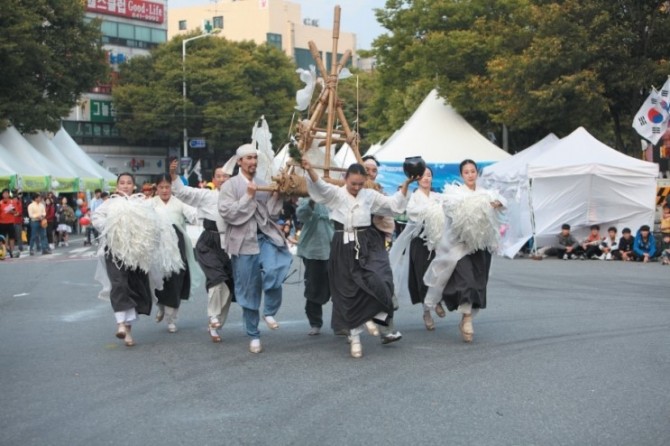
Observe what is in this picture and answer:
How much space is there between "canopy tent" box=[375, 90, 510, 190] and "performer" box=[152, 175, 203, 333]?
19552 mm

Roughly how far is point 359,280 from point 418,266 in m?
1.86

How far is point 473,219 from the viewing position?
970cm

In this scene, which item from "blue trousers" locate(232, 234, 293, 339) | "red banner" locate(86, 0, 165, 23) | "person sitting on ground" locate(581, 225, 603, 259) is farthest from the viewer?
"red banner" locate(86, 0, 165, 23)

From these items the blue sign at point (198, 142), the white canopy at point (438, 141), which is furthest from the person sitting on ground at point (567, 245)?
the blue sign at point (198, 142)

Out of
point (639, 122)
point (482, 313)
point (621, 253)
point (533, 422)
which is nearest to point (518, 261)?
point (621, 253)

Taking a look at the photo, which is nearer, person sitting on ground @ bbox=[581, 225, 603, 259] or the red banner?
person sitting on ground @ bbox=[581, 225, 603, 259]

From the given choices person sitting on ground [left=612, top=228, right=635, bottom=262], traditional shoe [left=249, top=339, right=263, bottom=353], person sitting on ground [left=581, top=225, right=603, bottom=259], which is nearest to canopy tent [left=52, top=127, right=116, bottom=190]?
person sitting on ground [left=581, top=225, right=603, bottom=259]

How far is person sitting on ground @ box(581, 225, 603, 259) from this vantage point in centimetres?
2333

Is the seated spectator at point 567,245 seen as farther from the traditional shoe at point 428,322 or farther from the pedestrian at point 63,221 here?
the pedestrian at point 63,221

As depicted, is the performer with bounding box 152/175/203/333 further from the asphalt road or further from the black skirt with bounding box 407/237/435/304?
the black skirt with bounding box 407/237/435/304

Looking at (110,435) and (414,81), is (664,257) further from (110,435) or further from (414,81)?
(414,81)

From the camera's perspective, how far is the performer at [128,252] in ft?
31.7

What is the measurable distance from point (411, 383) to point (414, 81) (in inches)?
1290

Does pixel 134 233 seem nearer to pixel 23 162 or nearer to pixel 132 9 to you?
pixel 23 162
